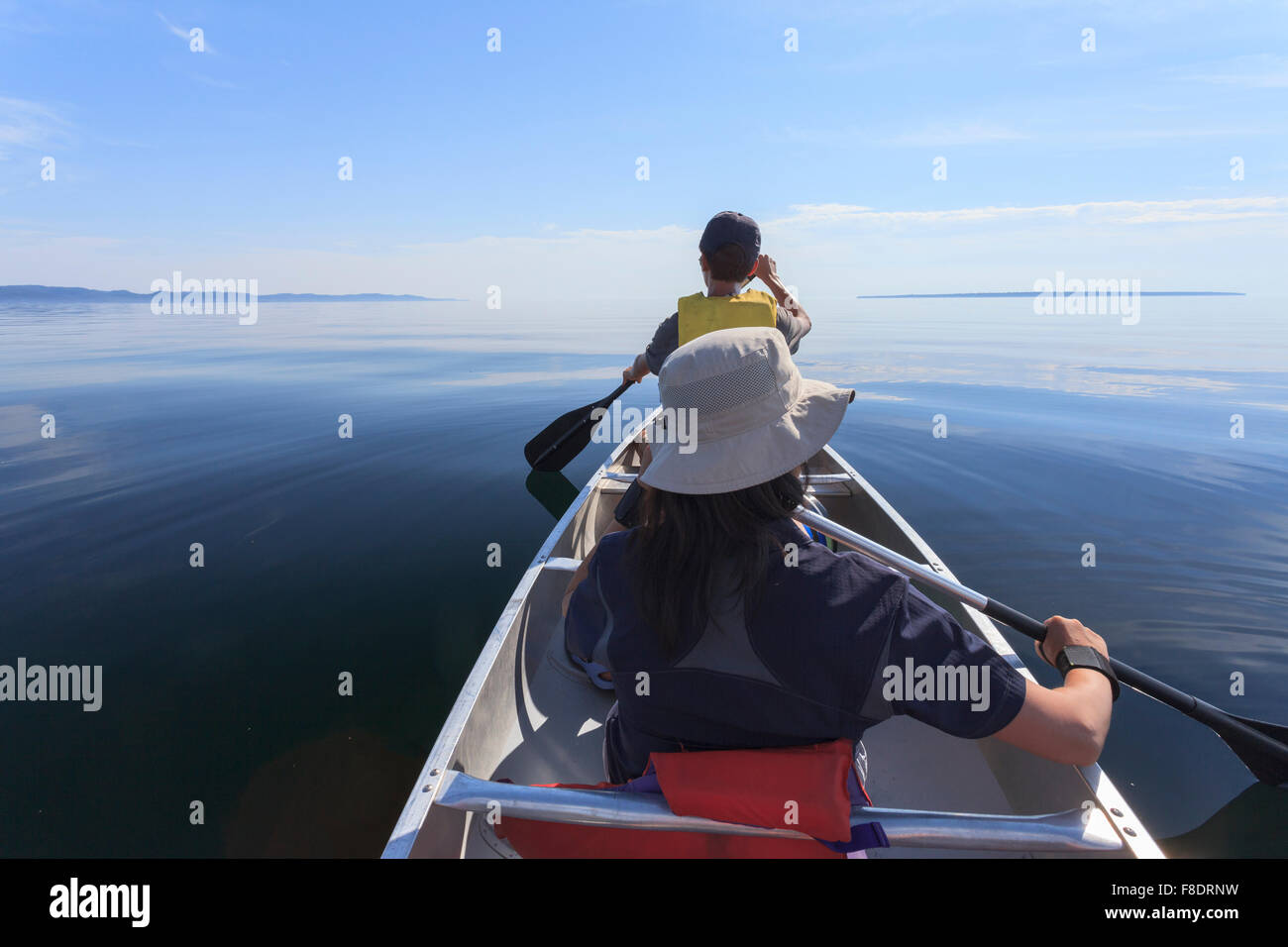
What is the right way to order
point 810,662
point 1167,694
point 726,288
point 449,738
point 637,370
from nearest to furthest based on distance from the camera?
point 810,662 < point 449,738 < point 1167,694 < point 726,288 < point 637,370

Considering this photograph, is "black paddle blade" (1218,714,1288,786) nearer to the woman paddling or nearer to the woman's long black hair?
the woman paddling

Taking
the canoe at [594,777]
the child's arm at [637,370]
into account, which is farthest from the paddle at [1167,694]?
the child's arm at [637,370]

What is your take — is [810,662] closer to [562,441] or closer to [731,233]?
[731,233]

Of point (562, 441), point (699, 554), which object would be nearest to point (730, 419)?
point (699, 554)

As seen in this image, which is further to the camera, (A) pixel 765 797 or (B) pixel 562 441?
(B) pixel 562 441

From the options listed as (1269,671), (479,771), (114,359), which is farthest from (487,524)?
(114,359)

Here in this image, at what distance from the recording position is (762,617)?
1349 mm

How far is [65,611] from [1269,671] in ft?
27.9

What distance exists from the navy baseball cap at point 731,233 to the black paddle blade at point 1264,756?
3.54 m

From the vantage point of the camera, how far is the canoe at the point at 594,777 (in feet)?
5.79

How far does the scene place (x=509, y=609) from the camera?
11.2ft

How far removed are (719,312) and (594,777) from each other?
2702mm

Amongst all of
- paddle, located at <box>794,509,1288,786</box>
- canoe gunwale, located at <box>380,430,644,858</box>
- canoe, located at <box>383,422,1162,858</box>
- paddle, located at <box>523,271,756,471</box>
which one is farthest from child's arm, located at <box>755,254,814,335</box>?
paddle, located at <box>523,271,756,471</box>
